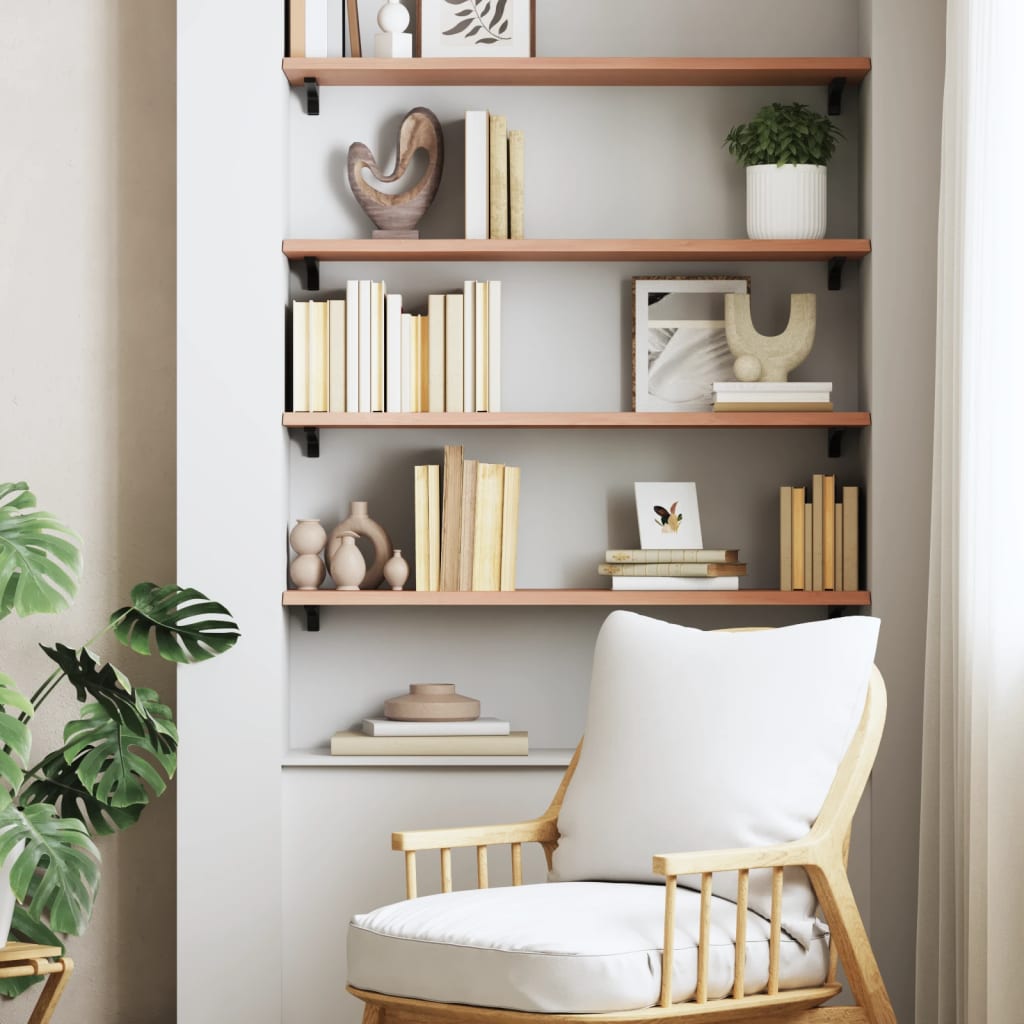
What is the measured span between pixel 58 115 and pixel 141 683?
4.59 feet

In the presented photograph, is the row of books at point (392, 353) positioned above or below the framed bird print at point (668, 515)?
above

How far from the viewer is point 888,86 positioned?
9.64 ft

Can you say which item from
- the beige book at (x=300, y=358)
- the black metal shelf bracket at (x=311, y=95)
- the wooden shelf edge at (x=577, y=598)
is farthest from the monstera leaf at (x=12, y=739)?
the black metal shelf bracket at (x=311, y=95)

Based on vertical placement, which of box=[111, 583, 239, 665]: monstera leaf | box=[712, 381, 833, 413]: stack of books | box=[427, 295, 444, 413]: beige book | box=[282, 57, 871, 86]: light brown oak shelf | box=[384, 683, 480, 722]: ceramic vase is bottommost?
box=[384, 683, 480, 722]: ceramic vase

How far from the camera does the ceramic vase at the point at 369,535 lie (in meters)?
3.04

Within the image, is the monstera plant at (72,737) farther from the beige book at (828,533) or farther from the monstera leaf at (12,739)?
the beige book at (828,533)

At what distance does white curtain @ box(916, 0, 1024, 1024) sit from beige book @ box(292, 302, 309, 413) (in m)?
1.38

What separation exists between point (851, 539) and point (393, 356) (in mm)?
1133

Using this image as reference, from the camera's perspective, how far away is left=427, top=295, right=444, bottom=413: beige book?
302cm

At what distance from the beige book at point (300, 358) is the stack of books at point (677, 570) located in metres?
0.78

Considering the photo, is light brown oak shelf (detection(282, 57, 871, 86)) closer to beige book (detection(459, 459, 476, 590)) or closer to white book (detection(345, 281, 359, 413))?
white book (detection(345, 281, 359, 413))

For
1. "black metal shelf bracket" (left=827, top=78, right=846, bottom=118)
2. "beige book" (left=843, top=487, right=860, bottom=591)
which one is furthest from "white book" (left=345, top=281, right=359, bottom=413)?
"beige book" (left=843, top=487, right=860, bottom=591)

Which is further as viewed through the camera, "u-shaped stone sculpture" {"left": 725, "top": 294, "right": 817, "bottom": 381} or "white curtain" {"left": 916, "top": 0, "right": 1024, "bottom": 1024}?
"u-shaped stone sculpture" {"left": 725, "top": 294, "right": 817, "bottom": 381}

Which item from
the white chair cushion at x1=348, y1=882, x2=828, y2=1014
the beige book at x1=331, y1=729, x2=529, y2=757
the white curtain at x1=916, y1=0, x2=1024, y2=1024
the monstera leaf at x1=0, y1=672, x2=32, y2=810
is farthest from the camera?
the beige book at x1=331, y1=729, x2=529, y2=757
